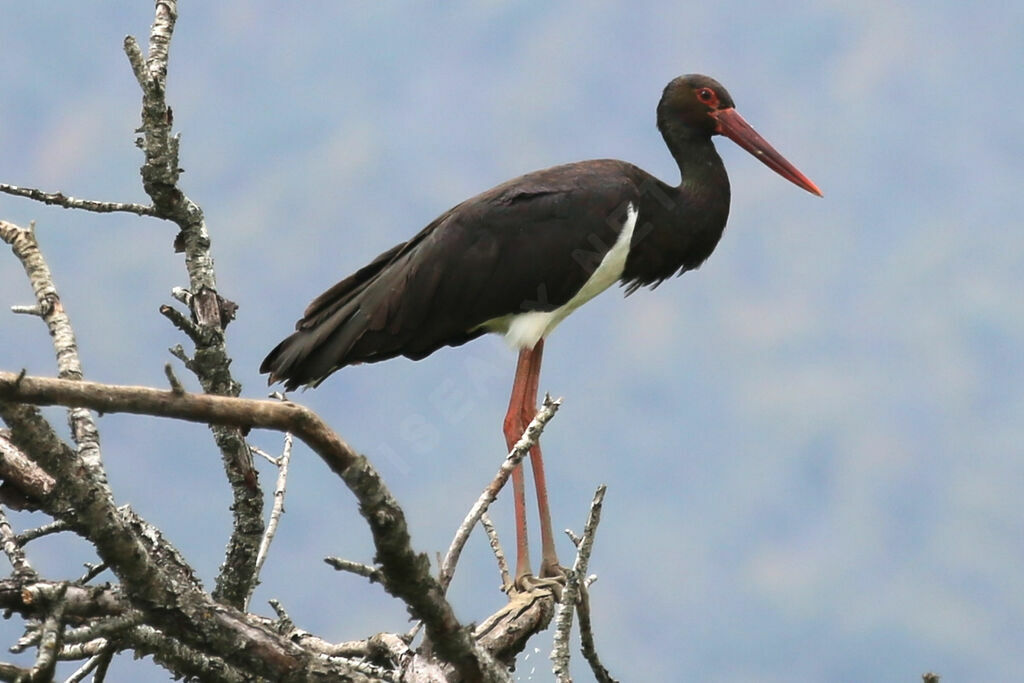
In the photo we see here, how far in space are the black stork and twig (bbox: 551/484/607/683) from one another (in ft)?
8.91

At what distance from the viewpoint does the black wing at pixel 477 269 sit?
7.96 metres

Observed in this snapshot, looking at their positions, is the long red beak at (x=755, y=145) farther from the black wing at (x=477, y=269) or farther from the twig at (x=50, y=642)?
the twig at (x=50, y=642)

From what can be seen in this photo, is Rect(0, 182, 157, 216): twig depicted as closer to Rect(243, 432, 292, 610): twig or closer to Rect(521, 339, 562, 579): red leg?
Rect(243, 432, 292, 610): twig

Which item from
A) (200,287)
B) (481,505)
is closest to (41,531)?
(200,287)

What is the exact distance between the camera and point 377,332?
792 cm

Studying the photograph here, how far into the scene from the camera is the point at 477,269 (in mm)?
8102

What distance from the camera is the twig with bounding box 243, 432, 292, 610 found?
563 cm

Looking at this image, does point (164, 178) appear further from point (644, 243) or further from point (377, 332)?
point (644, 243)

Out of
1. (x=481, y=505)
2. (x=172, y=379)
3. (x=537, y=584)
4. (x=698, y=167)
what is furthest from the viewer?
(x=698, y=167)

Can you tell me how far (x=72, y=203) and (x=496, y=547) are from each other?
7.26 ft

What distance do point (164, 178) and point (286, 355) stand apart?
8.30ft

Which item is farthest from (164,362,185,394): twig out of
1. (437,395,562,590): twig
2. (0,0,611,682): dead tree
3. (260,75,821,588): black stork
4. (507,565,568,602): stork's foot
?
(260,75,821,588): black stork

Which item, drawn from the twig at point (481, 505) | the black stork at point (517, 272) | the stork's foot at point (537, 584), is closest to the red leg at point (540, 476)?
the black stork at point (517, 272)

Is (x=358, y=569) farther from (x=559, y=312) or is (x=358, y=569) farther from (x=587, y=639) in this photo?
(x=559, y=312)
